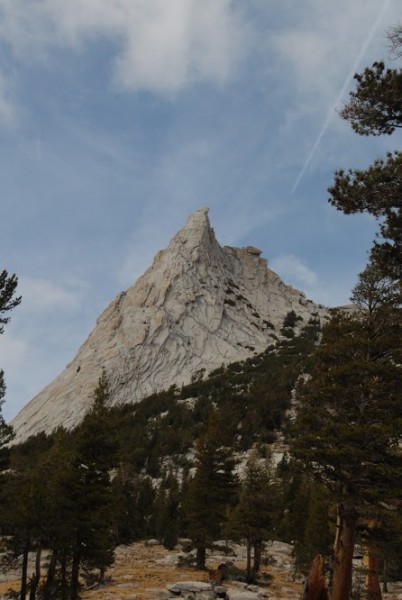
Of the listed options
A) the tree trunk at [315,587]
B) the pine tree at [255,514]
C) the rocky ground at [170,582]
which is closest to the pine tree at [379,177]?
the tree trunk at [315,587]

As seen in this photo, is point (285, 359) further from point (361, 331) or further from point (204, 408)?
point (361, 331)

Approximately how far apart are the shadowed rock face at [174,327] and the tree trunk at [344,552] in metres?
Answer: 74.2

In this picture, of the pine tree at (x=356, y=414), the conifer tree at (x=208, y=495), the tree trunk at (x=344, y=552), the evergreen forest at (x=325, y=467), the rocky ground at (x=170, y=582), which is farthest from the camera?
the conifer tree at (x=208, y=495)

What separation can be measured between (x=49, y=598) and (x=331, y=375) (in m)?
14.8

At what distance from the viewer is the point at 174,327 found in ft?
352

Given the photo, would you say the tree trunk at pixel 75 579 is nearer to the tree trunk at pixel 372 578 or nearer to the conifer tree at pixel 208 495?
the tree trunk at pixel 372 578

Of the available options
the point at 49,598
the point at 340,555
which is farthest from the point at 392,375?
the point at 49,598

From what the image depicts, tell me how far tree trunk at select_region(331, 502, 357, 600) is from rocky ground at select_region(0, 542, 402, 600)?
6.73m

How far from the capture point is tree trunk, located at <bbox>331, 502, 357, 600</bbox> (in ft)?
47.1

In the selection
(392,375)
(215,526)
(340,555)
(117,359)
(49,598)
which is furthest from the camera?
(117,359)

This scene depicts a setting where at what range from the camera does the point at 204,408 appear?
76750mm

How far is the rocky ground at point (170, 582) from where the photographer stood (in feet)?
69.7

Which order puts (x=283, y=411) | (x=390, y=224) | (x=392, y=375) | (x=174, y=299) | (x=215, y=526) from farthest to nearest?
(x=174, y=299) → (x=283, y=411) → (x=215, y=526) → (x=392, y=375) → (x=390, y=224)

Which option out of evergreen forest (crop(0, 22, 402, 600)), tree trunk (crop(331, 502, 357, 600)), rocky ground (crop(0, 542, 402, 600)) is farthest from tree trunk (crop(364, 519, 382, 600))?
rocky ground (crop(0, 542, 402, 600))
